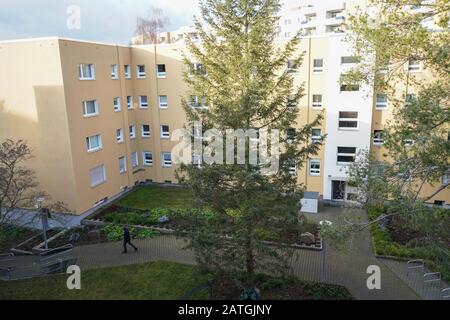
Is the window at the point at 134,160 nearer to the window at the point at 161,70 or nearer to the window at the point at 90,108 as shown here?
the window at the point at 90,108

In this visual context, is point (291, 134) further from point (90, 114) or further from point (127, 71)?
point (127, 71)

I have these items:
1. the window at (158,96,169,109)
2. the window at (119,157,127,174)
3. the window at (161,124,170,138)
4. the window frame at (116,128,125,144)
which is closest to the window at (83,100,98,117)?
the window frame at (116,128,125,144)

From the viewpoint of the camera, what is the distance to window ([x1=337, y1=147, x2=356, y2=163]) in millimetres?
23844

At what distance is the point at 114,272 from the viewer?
15656 mm

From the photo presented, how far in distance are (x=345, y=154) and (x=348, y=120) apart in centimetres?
219

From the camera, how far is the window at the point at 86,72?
2173 centimetres

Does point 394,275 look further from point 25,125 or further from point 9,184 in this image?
point 25,125

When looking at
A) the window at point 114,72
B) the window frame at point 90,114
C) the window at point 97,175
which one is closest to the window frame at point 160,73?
the window at point 114,72

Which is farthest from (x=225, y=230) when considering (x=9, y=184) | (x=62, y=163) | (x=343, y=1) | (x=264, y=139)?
(x=343, y=1)

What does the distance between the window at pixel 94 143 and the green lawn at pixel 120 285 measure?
918 cm

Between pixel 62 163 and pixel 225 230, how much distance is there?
43.6 ft

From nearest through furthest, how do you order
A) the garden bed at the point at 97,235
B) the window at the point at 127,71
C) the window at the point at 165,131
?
the garden bed at the point at 97,235, the window at the point at 127,71, the window at the point at 165,131

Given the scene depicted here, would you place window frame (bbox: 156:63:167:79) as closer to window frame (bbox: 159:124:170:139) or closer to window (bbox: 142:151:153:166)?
window frame (bbox: 159:124:170:139)

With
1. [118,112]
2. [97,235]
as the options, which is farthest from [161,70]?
[97,235]
